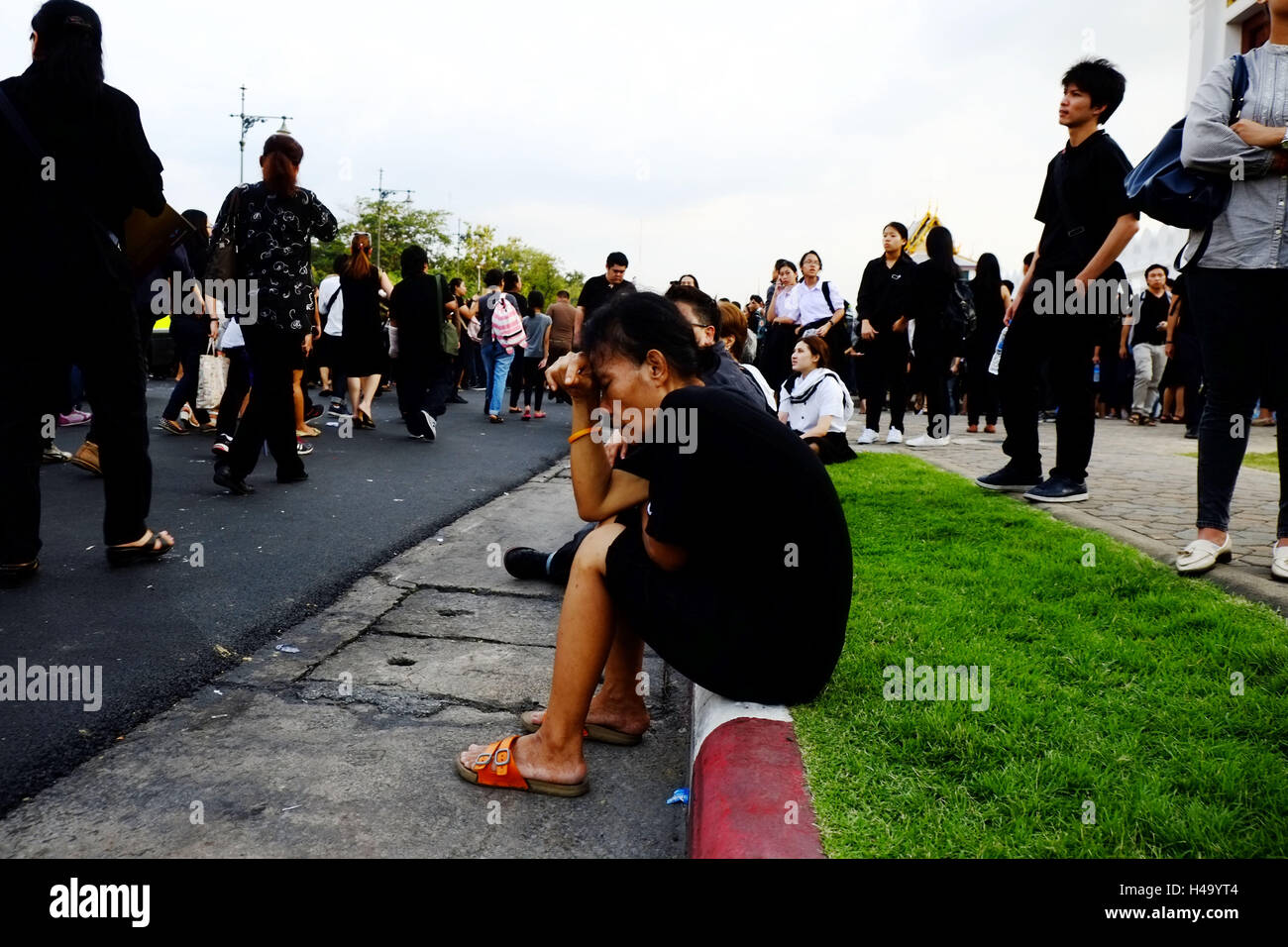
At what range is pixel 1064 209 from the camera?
5520mm

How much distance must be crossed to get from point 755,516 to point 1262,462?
25.8 ft

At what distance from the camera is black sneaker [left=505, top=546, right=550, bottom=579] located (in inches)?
187

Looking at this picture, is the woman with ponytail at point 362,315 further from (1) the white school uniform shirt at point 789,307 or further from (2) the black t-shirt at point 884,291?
(2) the black t-shirt at point 884,291

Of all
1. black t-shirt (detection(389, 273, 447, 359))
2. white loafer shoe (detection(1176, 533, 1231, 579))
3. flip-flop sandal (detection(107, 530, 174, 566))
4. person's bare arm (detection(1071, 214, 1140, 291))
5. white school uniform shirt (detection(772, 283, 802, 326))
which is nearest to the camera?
white loafer shoe (detection(1176, 533, 1231, 579))

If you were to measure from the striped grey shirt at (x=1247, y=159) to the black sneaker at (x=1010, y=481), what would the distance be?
7.88ft

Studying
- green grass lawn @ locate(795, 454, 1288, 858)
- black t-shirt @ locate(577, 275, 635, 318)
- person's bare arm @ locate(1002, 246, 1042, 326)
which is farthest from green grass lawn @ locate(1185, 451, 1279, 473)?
black t-shirt @ locate(577, 275, 635, 318)

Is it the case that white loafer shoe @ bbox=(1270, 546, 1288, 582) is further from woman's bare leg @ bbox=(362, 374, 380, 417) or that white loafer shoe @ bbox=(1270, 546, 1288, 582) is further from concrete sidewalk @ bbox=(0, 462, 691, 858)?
woman's bare leg @ bbox=(362, 374, 380, 417)

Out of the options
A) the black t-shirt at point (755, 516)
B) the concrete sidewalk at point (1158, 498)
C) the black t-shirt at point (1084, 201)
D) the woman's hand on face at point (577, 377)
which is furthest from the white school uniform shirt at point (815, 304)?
the black t-shirt at point (755, 516)

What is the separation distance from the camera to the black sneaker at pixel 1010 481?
6.21 meters

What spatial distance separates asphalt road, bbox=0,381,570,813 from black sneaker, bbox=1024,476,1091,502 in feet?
11.3

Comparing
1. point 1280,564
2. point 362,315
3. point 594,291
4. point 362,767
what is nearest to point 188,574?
point 362,767

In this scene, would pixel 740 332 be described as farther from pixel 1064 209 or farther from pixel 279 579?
pixel 279 579

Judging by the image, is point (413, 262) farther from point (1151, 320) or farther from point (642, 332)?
point (1151, 320)

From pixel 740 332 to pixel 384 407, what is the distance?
8.26 m
